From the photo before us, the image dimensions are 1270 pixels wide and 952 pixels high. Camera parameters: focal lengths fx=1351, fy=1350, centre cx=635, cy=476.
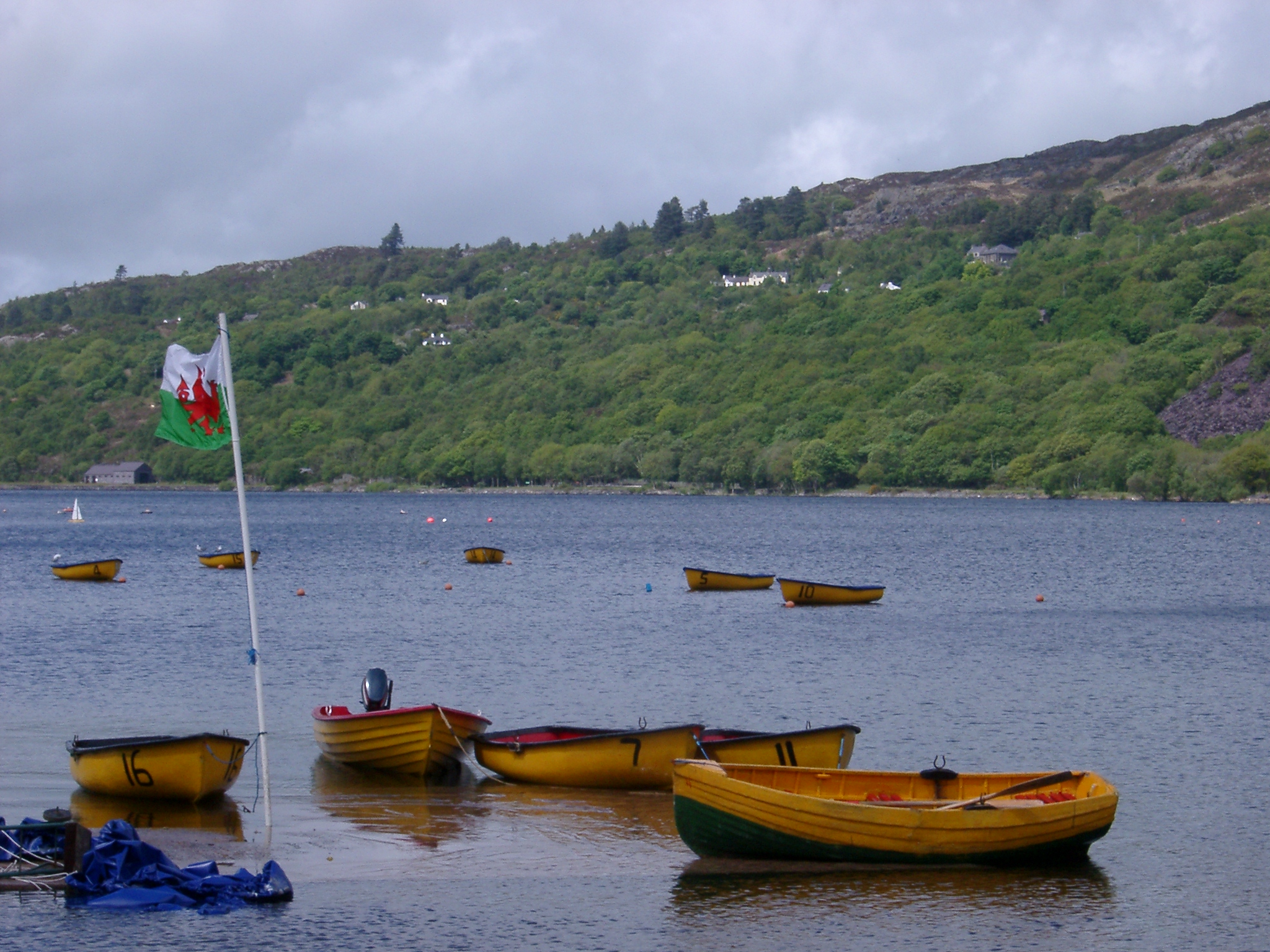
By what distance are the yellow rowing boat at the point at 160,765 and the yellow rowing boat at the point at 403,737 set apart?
7.80 feet

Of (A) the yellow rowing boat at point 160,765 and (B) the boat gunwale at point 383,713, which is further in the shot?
(B) the boat gunwale at point 383,713

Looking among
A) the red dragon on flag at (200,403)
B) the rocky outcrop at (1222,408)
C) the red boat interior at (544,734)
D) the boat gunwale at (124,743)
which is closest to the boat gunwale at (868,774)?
the red boat interior at (544,734)

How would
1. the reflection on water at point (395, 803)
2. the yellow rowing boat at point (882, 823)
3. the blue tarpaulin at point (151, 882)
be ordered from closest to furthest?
the blue tarpaulin at point (151, 882), the yellow rowing boat at point (882, 823), the reflection on water at point (395, 803)

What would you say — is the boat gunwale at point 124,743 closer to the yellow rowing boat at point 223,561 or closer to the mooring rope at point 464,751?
the mooring rope at point 464,751

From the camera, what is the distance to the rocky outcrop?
179 metres

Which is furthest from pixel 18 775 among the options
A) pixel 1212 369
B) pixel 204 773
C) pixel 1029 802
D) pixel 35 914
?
pixel 1212 369

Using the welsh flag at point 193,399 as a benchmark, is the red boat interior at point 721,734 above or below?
below

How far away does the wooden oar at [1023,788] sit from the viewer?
18641mm

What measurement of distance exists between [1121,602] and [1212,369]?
495 ft

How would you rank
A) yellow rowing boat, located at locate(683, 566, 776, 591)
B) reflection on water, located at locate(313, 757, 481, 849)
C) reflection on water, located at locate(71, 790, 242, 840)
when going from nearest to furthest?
reflection on water, located at locate(71, 790, 242, 840) < reflection on water, located at locate(313, 757, 481, 849) < yellow rowing boat, located at locate(683, 566, 776, 591)

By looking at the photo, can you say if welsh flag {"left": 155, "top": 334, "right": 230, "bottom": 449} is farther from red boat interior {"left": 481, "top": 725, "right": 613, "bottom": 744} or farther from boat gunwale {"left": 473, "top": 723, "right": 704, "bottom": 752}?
red boat interior {"left": 481, "top": 725, "right": 613, "bottom": 744}

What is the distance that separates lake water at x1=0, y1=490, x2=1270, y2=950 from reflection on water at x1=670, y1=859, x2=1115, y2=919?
50 millimetres

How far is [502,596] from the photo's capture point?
6134 cm

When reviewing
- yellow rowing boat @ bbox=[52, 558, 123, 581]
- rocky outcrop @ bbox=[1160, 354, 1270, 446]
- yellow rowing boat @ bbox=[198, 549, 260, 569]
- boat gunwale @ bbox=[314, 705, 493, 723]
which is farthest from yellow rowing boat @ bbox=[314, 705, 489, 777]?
rocky outcrop @ bbox=[1160, 354, 1270, 446]
